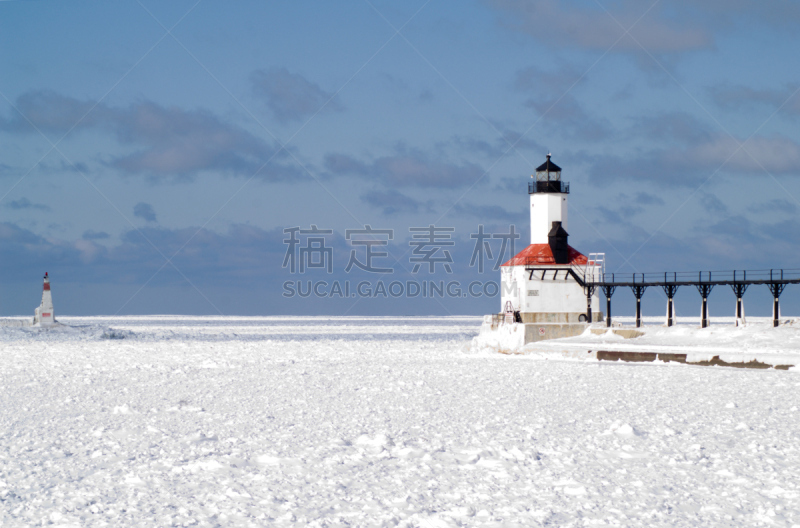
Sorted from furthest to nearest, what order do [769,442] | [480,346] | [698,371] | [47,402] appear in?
1. [480,346]
2. [698,371]
3. [47,402]
4. [769,442]

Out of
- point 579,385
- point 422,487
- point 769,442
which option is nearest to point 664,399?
point 579,385

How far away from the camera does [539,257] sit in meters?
38.2

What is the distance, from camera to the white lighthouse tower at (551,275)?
3756 cm

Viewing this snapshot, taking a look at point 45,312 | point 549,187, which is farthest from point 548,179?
point 45,312

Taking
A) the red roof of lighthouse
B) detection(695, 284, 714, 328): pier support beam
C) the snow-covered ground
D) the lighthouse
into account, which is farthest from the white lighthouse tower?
the lighthouse

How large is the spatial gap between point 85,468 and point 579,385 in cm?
1118

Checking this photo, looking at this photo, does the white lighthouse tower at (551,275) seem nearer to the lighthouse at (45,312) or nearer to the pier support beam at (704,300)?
the pier support beam at (704,300)

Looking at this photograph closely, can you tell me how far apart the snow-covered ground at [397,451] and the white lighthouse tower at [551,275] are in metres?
19.3

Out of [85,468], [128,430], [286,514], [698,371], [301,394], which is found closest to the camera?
[286,514]

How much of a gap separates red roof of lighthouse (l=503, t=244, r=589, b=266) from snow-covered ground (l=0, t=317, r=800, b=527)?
19787mm

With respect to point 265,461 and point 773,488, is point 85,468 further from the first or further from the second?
point 773,488

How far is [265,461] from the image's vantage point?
883cm

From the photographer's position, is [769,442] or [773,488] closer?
[773,488]

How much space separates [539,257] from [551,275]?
44.6 inches
